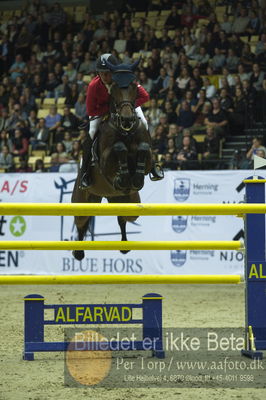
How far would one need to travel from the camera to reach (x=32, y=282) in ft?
18.8

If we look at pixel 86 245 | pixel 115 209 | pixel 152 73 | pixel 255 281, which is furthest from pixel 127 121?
pixel 152 73

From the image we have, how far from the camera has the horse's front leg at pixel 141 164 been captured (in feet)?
21.4

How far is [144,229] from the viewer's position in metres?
12.9

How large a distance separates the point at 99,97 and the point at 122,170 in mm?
931

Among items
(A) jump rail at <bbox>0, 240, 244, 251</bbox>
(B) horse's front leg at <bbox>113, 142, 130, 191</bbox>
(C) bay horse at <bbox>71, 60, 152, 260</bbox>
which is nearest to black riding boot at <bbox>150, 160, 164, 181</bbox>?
(C) bay horse at <bbox>71, 60, 152, 260</bbox>

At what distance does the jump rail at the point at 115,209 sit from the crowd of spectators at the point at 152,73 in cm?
745

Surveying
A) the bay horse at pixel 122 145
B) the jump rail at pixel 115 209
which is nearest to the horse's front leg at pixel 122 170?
the bay horse at pixel 122 145

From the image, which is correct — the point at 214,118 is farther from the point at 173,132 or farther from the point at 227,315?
the point at 227,315

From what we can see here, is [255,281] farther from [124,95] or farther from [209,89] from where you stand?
[209,89]

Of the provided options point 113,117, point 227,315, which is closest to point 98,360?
point 113,117

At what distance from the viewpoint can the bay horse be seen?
657 centimetres

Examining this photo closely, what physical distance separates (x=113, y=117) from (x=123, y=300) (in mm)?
4473

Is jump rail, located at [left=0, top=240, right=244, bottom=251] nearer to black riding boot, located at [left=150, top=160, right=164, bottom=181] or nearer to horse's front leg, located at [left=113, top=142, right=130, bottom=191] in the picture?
horse's front leg, located at [left=113, top=142, right=130, bottom=191]

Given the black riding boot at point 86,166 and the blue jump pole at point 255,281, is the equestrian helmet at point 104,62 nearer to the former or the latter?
the black riding boot at point 86,166
